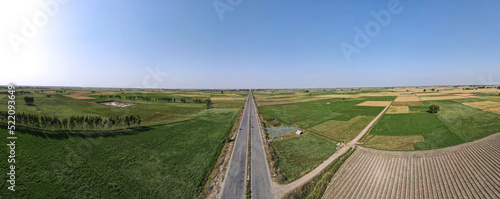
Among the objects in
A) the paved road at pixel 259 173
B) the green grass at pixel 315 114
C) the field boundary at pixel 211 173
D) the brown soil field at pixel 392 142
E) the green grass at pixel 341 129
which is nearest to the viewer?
the paved road at pixel 259 173

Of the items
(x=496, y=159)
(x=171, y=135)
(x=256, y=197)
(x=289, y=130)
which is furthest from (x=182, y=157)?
(x=496, y=159)

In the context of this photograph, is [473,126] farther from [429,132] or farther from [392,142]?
[392,142]

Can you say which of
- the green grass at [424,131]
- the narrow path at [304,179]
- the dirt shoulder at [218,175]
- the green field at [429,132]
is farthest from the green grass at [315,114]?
the dirt shoulder at [218,175]

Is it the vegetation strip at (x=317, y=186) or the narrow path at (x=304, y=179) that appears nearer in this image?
the vegetation strip at (x=317, y=186)

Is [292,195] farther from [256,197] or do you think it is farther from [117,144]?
[117,144]

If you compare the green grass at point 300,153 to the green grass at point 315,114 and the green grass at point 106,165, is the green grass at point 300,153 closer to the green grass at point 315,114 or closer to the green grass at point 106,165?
the green grass at point 315,114

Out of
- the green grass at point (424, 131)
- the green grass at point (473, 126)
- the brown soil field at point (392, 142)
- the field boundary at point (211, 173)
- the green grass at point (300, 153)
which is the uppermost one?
the green grass at point (473, 126)

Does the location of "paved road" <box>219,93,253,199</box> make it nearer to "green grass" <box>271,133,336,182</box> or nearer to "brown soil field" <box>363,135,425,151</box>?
"green grass" <box>271,133,336,182</box>

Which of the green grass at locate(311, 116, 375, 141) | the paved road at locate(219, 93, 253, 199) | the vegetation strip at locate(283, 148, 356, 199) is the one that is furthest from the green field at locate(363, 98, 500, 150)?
the paved road at locate(219, 93, 253, 199)
